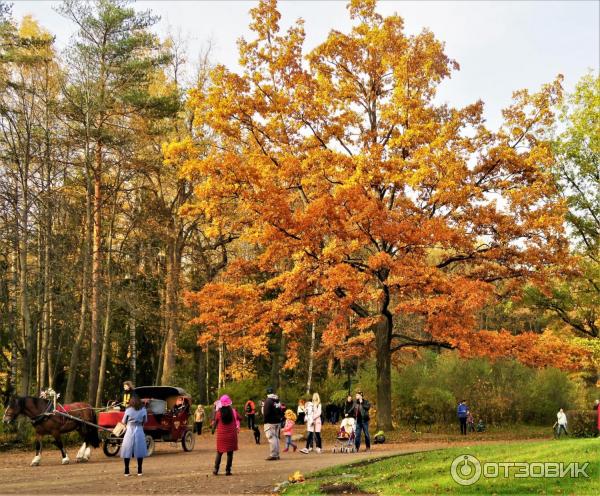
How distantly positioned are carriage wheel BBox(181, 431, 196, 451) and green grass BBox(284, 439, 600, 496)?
7.15 m

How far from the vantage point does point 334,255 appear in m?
22.6

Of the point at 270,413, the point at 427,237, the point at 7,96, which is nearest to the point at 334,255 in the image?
the point at 427,237

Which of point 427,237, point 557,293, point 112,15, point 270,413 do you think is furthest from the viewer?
point 557,293

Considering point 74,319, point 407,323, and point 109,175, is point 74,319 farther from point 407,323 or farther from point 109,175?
point 407,323

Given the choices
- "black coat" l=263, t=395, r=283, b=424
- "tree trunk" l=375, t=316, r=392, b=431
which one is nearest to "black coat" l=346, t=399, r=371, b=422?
"black coat" l=263, t=395, r=283, b=424

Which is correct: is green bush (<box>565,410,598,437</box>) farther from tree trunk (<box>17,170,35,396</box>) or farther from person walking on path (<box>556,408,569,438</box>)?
tree trunk (<box>17,170,35,396</box>)

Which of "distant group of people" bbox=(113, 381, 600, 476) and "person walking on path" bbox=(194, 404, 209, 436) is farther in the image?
"person walking on path" bbox=(194, 404, 209, 436)

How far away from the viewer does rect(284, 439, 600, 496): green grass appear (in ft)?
32.6

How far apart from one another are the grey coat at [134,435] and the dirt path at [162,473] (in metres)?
0.52

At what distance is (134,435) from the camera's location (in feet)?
45.5

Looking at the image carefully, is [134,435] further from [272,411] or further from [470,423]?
[470,423]

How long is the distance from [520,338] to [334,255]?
7252 mm

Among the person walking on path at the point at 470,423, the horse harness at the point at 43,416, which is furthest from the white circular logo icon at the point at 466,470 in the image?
the person walking on path at the point at 470,423

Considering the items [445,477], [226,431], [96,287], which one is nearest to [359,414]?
[226,431]
